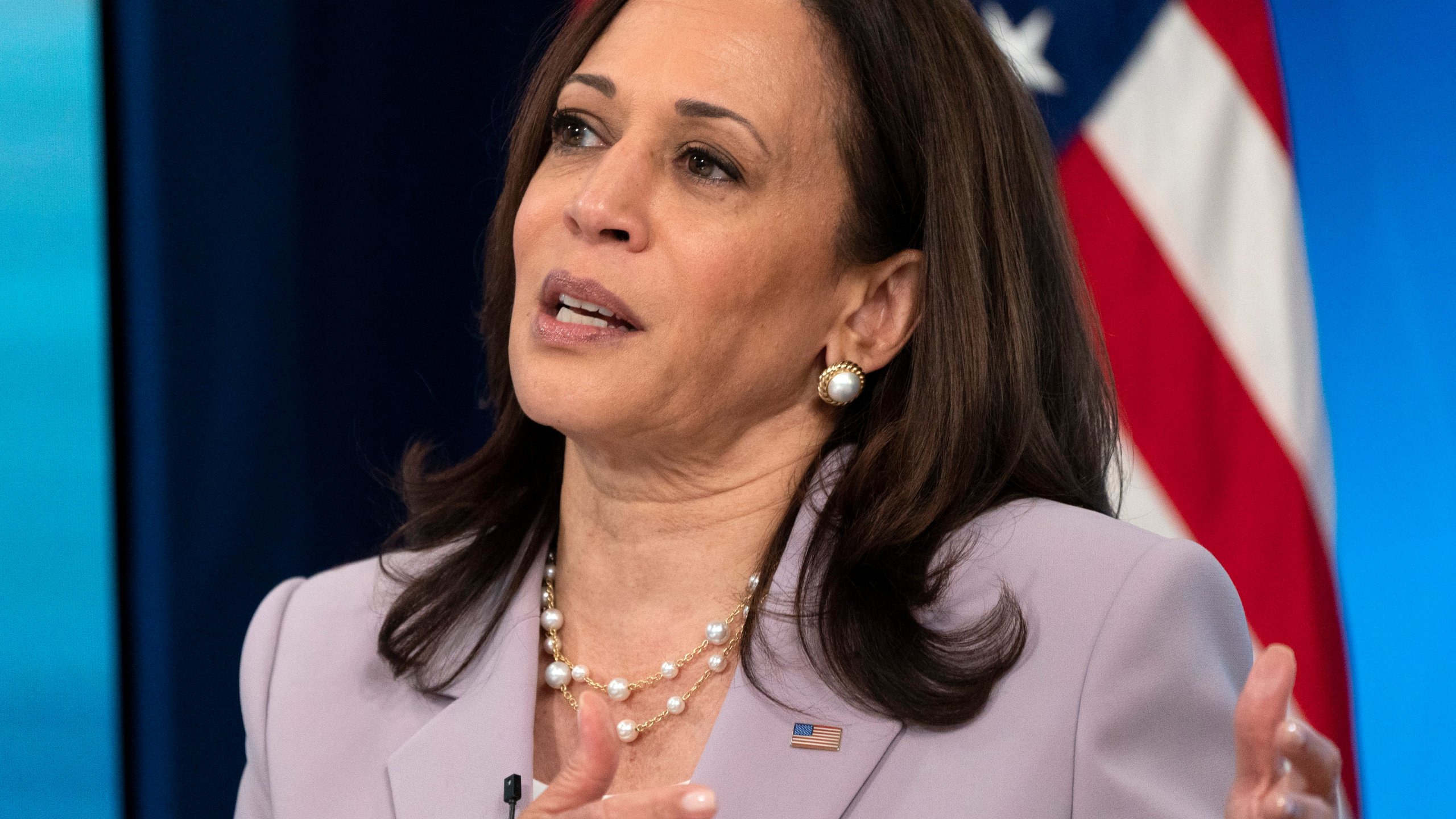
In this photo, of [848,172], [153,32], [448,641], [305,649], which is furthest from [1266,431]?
[153,32]

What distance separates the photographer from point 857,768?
1.44 metres

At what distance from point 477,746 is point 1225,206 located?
4.94 feet

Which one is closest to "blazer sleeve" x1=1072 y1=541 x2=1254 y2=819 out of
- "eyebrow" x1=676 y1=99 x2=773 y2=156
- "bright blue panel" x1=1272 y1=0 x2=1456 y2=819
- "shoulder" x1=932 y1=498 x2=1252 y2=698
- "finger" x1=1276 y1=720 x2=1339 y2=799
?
"shoulder" x1=932 y1=498 x2=1252 y2=698

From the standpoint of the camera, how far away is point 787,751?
1.47 metres

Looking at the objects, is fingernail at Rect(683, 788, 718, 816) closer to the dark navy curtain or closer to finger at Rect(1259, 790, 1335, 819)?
finger at Rect(1259, 790, 1335, 819)

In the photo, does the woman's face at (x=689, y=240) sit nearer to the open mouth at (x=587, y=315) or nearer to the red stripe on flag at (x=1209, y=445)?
the open mouth at (x=587, y=315)

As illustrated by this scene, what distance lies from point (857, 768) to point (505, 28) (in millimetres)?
1886

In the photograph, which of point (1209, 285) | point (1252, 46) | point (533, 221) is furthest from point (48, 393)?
point (1252, 46)

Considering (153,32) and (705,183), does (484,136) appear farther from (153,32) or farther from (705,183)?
(705,183)

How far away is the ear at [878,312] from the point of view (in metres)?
1.72

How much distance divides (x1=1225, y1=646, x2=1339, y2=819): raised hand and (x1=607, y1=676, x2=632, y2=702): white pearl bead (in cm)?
73

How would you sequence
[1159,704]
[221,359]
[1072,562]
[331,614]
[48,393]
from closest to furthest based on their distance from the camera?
1. [1159,704]
2. [1072,562]
3. [331,614]
4. [48,393]
5. [221,359]

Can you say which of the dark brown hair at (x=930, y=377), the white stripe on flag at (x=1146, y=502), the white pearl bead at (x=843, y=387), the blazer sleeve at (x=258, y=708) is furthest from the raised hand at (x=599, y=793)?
the white stripe on flag at (x=1146, y=502)

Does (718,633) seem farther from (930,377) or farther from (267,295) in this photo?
(267,295)
